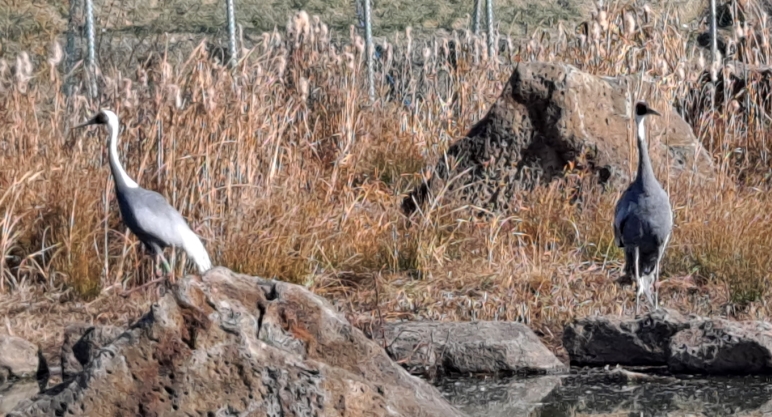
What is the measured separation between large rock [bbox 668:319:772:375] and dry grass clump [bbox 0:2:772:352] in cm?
86

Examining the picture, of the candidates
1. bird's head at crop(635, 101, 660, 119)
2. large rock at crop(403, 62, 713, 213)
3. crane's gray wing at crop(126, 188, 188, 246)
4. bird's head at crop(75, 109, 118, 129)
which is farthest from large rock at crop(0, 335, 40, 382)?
bird's head at crop(635, 101, 660, 119)

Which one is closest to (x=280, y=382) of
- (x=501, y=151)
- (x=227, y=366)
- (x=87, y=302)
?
(x=227, y=366)

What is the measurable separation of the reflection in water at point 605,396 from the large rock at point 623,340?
0.43 ft

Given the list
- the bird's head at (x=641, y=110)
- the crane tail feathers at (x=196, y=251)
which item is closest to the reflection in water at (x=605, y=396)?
the crane tail feathers at (x=196, y=251)

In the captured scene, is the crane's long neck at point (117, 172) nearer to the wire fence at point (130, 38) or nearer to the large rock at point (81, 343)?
the wire fence at point (130, 38)

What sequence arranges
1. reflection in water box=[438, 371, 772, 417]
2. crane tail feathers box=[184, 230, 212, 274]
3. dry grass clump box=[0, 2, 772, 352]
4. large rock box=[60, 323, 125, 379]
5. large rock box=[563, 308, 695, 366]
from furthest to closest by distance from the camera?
dry grass clump box=[0, 2, 772, 352] < crane tail feathers box=[184, 230, 212, 274] < large rock box=[563, 308, 695, 366] < large rock box=[60, 323, 125, 379] < reflection in water box=[438, 371, 772, 417]

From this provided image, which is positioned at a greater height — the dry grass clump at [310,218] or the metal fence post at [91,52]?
the metal fence post at [91,52]

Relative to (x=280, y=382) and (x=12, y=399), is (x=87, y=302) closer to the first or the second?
(x=12, y=399)

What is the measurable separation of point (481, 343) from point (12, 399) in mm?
2057

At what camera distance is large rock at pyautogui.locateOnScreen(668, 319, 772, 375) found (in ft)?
19.6

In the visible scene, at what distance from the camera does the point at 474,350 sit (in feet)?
20.1

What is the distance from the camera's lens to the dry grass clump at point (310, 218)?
725 cm

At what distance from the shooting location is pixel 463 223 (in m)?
8.11

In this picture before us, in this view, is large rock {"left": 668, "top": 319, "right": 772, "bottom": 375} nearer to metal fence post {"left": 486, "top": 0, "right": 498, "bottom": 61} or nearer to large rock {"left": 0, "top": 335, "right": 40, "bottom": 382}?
large rock {"left": 0, "top": 335, "right": 40, "bottom": 382}
